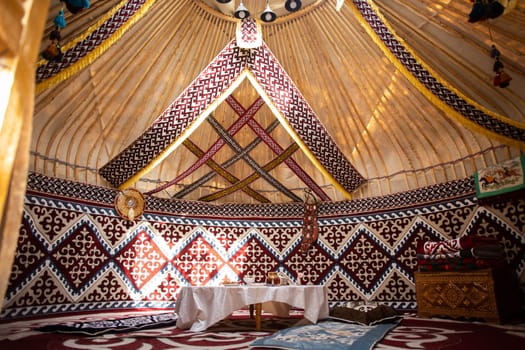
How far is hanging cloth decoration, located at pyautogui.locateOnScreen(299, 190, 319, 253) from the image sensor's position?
552 cm

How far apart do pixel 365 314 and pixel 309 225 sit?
2.48m

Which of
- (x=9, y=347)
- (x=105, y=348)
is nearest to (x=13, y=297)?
(x=9, y=347)

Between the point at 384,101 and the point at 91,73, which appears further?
the point at 384,101

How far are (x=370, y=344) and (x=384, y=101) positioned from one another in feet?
12.7

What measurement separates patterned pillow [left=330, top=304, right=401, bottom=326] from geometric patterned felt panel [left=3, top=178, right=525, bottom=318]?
1.63 meters

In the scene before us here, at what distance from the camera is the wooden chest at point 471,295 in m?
3.17

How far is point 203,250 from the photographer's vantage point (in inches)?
215

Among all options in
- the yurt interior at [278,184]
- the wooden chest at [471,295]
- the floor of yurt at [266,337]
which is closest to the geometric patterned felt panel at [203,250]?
the yurt interior at [278,184]

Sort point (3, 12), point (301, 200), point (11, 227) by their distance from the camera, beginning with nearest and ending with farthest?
point (3, 12) → point (11, 227) → point (301, 200)

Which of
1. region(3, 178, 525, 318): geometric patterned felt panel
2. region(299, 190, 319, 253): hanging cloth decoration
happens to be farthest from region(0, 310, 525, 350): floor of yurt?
region(299, 190, 319, 253): hanging cloth decoration

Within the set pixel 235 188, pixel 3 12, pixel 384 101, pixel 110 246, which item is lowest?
pixel 110 246

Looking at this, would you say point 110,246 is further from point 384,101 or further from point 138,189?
point 384,101

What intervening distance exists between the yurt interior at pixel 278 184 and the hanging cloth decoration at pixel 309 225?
2cm

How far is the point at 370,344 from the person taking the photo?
6.63 feet
